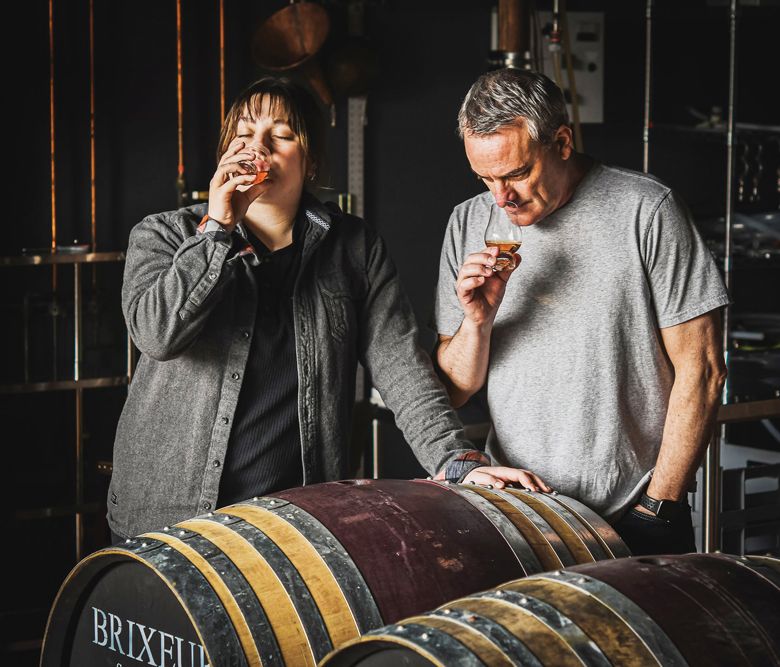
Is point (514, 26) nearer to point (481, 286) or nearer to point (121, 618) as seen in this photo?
point (481, 286)

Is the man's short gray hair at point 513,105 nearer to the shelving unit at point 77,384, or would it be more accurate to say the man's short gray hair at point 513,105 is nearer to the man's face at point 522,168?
the man's face at point 522,168

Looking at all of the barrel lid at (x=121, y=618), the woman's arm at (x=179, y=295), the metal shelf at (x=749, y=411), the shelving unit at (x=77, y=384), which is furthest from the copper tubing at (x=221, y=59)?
the barrel lid at (x=121, y=618)

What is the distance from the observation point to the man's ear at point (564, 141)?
193 centimetres

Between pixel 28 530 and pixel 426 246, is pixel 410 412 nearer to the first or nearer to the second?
pixel 28 530

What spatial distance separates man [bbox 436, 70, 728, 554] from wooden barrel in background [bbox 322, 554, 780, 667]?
54cm

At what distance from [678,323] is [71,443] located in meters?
2.75

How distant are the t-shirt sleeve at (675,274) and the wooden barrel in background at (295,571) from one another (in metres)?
0.44

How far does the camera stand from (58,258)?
3574 mm

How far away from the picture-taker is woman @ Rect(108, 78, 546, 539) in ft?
6.16

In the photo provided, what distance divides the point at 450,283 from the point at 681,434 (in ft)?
1.74

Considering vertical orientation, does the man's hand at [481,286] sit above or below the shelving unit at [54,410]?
above

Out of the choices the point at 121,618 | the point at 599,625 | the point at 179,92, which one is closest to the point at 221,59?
the point at 179,92

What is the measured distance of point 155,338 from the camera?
1820 millimetres

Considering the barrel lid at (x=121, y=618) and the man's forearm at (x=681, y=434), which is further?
the man's forearm at (x=681, y=434)
